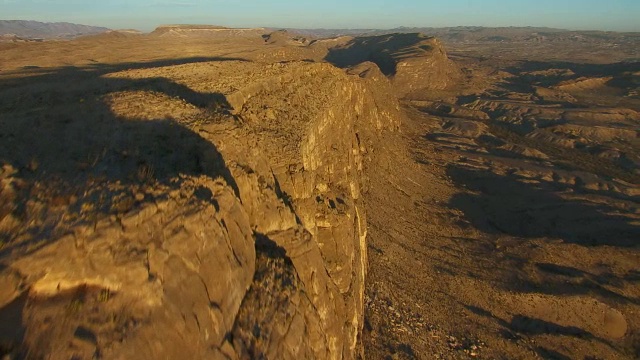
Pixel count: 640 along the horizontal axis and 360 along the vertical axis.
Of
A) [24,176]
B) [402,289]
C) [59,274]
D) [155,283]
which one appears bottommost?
[402,289]

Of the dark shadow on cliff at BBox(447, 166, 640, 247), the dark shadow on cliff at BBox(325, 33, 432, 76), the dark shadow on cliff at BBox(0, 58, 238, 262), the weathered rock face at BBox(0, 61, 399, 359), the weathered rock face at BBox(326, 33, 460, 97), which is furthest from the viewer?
the dark shadow on cliff at BBox(325, 33, 432, 76)

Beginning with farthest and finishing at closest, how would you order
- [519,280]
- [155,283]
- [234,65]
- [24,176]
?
[234,65]
[519,280]
[24,176]
[155,283]

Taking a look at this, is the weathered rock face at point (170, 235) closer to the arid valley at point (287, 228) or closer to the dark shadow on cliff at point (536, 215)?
the arid valley at point (287, 228)

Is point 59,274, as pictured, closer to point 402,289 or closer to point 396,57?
point 402,289

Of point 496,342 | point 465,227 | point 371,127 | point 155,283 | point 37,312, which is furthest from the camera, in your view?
point 371,127

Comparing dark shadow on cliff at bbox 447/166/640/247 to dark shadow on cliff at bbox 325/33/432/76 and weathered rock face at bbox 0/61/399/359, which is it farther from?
dark shadow on cliff at bbox 325/33/432/76

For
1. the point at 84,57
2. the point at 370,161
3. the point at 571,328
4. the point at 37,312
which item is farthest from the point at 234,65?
the point at 84,57

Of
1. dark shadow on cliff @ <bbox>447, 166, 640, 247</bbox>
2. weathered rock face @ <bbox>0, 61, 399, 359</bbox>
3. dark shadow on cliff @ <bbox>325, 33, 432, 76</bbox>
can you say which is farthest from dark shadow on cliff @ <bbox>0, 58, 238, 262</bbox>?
dark shadow on cliff @ <bbox>325, 33, 432, 76</bbox>
